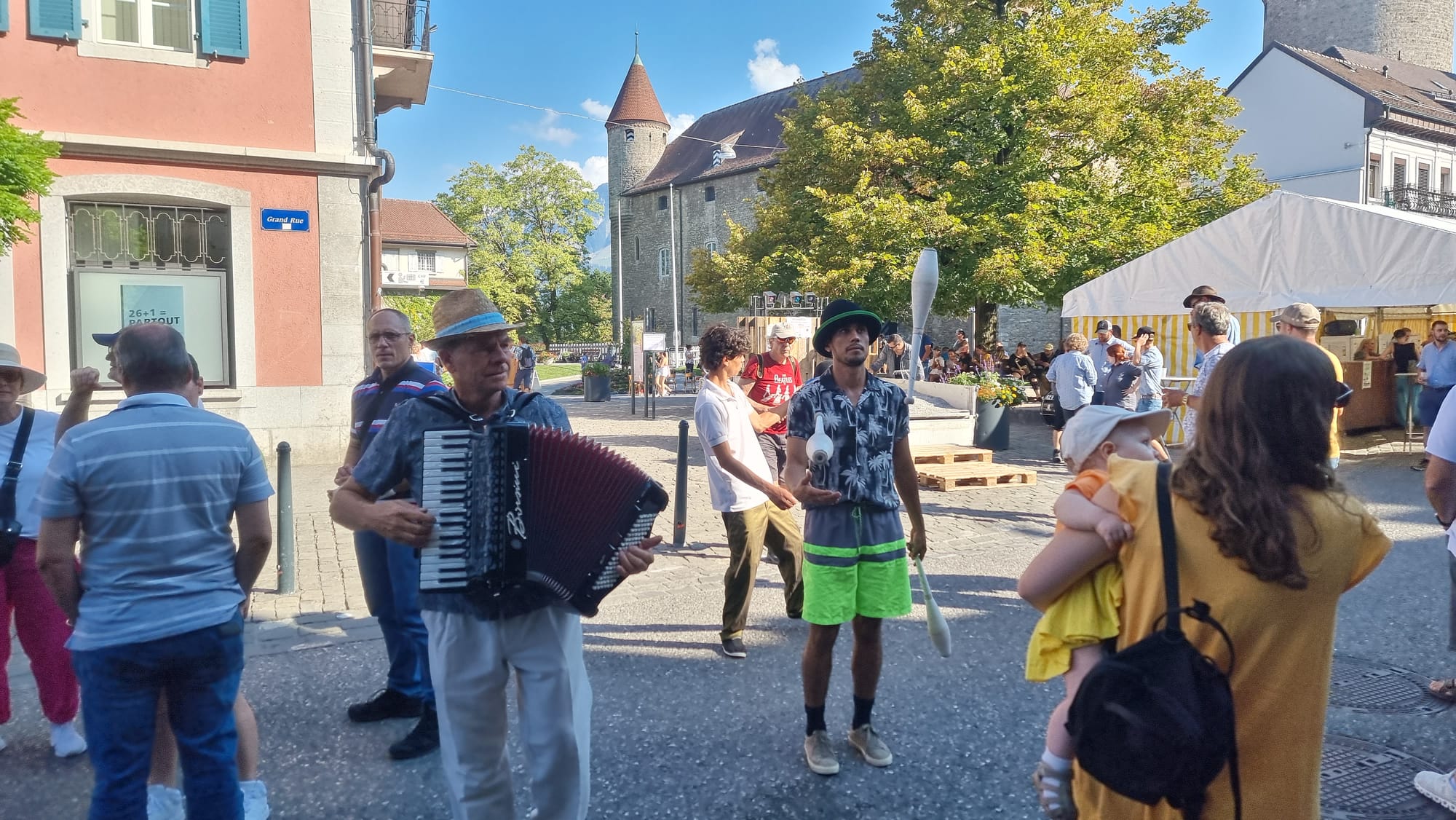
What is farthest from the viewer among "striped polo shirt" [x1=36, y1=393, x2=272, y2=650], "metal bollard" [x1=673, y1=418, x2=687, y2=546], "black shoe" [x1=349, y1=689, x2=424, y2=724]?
"metal bollard" [x1=673, y1=418, x2=687, y2=546]

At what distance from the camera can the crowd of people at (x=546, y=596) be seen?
1870 mm

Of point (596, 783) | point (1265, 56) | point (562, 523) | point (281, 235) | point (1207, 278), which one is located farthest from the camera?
point (1265, 56)

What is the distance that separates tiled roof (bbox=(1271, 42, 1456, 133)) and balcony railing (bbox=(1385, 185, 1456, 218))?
7.57 feet

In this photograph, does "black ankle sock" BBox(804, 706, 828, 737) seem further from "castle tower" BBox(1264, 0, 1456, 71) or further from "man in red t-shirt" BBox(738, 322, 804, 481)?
"castle tower" BBox(1264, 0, 1456, 71)

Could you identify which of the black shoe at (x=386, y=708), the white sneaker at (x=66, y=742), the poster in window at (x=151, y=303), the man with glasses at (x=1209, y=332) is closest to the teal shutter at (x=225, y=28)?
the poster in window at (x=151, y=303)

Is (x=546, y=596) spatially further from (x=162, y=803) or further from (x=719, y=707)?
(x=719, y=707)

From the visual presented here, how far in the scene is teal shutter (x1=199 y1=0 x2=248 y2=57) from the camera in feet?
37.8

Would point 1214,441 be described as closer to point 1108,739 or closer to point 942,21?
point 1108,739

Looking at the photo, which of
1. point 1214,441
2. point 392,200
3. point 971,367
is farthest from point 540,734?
point 392,200

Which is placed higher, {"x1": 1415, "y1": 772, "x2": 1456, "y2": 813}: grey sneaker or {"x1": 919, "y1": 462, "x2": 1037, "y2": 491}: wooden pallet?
{"x1": 919, "y1": 462, "x2": 1037, "y2": 491}: wooden pallet

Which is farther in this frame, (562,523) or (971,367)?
(971,367)

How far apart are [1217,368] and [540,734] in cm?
204

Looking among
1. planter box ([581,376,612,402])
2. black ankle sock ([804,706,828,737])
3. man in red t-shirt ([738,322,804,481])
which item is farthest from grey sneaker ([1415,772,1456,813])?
planter box ([581,376,612,402])

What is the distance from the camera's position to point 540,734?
2799 millimetres
